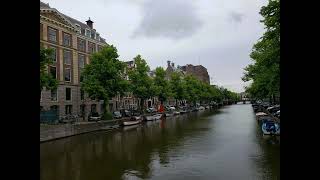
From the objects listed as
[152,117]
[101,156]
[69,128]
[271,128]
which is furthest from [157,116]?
[101,156]

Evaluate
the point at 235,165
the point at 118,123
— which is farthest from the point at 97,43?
the point at 235,165

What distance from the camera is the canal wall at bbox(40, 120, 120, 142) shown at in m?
39.6

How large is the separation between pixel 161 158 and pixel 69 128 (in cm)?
1976

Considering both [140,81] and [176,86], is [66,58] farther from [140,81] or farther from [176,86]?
[176,86]

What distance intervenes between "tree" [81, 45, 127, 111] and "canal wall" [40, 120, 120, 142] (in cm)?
474

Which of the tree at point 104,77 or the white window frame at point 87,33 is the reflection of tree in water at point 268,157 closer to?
the tree at point 104,77

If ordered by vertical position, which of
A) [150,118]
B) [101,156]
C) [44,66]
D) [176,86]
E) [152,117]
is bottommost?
[101,156]

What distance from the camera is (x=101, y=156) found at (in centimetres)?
3064

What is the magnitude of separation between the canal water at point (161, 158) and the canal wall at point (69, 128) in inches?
53.3

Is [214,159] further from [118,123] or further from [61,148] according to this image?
[118,123]
